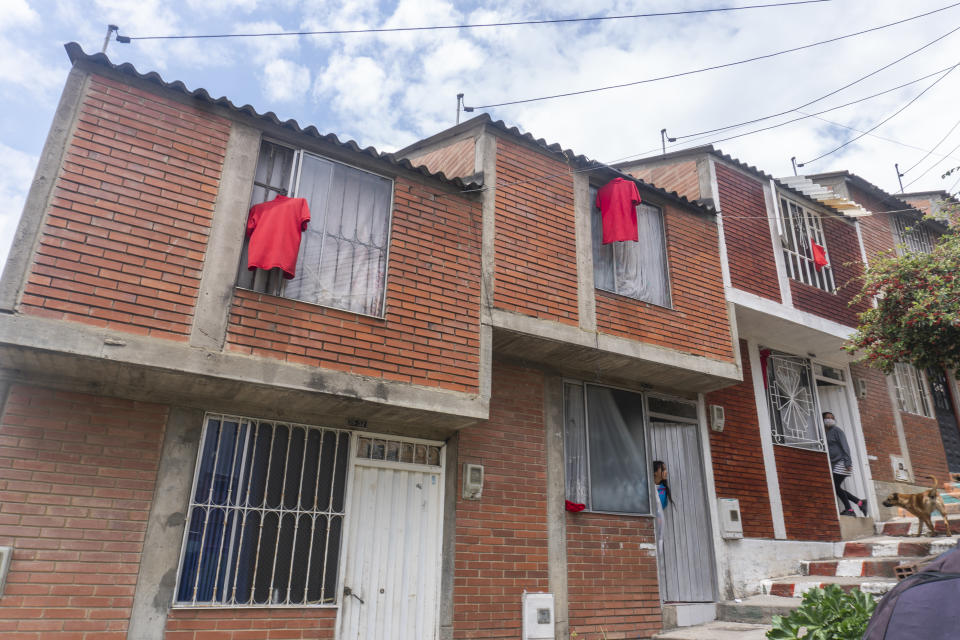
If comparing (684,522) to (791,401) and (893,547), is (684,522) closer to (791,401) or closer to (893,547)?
(893,547)

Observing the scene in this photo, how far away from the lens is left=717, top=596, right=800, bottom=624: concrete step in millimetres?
8297

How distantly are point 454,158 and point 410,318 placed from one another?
3.05 metres

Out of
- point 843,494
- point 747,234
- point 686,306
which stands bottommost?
point 843,494

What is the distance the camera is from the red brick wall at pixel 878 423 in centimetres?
1203

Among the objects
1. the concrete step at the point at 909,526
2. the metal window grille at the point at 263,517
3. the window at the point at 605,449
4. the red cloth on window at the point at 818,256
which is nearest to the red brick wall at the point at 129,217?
the metal window grille at the point at 263,517

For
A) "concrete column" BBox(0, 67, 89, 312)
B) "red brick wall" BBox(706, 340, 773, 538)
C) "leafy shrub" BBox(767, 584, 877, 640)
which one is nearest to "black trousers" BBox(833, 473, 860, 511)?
"red brick wall" BBox(706, 340, 773, 538)

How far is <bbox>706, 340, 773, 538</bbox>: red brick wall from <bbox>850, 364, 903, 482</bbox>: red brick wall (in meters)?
2.99

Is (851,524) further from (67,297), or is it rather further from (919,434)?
(67,297)

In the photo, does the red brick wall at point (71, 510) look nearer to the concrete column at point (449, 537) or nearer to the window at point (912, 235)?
the concrete column at point (449, 537)

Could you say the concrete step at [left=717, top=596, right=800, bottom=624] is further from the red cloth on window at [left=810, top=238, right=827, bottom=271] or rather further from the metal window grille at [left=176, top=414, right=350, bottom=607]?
the red cloth on window at [left=810, top=238, right=827, bottom=271]

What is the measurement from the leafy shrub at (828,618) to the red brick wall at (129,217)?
523 cm

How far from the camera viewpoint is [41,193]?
18.7ft

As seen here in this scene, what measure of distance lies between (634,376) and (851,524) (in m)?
5.21

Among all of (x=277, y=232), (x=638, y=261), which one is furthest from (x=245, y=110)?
(x=638, y=261)
